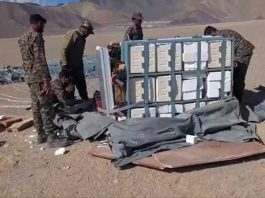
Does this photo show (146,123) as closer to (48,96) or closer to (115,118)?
(115,118)

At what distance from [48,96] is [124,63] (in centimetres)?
106

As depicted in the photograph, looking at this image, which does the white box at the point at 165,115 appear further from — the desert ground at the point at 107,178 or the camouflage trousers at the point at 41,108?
the camouflage trousers at the point at 41,108

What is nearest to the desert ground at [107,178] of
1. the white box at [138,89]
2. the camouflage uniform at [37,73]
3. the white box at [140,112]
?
the camouflage uniform at [37,73]

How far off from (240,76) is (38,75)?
317 centimetres

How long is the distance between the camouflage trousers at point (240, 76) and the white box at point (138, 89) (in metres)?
1.78

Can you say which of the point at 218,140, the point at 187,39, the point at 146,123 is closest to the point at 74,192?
the point at 146,123

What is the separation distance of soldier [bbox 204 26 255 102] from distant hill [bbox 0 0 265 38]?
206 feet

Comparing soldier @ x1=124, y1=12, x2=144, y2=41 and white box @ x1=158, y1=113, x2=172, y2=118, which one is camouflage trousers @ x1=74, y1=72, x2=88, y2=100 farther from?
white box @ x1=158, y1=113, x2=172, y2=118

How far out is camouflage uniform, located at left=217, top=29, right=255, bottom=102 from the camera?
816 cm

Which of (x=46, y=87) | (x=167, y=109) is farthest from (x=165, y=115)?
(x=46, y=87)

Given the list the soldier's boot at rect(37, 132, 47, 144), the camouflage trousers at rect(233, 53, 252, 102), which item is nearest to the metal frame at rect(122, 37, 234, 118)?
the camouflage trousers at rect(233, 53, 252, 102)

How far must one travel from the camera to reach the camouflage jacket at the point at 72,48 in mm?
8453

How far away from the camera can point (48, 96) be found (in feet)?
23.0

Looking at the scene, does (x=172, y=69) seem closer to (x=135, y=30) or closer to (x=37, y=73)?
(x=135, y=30)
